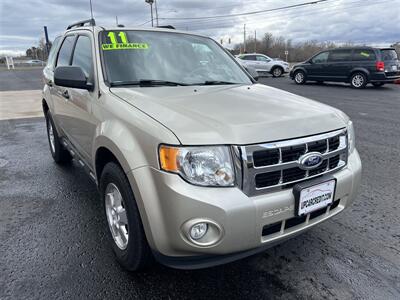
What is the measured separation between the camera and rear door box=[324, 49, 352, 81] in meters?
15.5

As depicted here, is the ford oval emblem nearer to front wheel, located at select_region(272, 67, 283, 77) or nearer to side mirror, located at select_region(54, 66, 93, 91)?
side mirror, located at select_region(54, 66, 93, 91)

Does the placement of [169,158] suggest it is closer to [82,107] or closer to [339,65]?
[82,107]

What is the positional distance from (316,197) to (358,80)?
14841mm

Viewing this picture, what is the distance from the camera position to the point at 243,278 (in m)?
2.47

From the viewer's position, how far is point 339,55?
52.0ft

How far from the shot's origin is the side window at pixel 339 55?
611 inches

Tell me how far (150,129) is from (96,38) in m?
1.57

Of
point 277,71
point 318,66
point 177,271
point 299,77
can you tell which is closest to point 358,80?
point 318,66

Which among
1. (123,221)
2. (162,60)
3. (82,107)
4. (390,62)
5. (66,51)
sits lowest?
(123,221)

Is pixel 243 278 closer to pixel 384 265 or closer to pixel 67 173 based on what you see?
pixel 384 265

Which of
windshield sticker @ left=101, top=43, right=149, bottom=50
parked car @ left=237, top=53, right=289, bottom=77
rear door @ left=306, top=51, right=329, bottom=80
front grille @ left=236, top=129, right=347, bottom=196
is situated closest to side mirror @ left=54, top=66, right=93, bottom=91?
windshield sticker @ left=101, top=43, right=149, bottom=50

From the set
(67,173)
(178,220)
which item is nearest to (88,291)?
(178,220)

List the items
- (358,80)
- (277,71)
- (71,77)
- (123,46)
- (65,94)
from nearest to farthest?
(71,77) → (123,46) → (65,94) → (358,80) → (277,71)

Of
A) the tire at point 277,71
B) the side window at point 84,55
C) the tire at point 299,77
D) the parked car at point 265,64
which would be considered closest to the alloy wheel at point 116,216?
the side window at point 84,55
